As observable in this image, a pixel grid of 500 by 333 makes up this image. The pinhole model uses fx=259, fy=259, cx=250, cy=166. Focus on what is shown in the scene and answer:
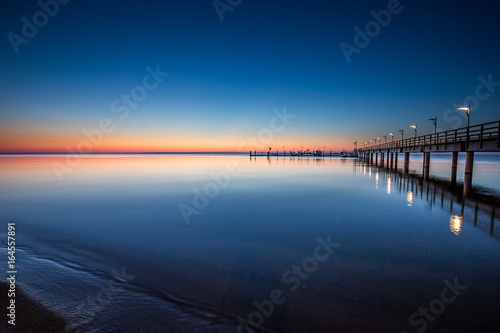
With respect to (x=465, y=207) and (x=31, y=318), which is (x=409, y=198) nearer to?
(x=465, y=207)

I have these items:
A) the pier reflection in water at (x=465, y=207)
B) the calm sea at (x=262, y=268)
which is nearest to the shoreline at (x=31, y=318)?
the calm sea at (x=262, y=268)

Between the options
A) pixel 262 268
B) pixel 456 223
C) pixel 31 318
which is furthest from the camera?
pixel 456 223

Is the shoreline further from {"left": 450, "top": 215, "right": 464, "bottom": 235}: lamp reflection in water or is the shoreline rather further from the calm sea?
{"left": 450, "top": 215, "right": 464, "bottom": 235}: lamp reflection in water

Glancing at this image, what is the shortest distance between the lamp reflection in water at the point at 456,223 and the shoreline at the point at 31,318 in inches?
378

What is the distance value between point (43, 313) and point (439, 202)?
583 inches

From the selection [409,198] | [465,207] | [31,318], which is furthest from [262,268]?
[409,198]

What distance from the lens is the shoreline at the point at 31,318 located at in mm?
2994

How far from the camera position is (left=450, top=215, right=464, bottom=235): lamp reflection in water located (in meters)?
7.98

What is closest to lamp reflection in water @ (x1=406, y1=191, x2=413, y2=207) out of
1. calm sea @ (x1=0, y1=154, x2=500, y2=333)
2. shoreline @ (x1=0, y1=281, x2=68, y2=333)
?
calm sea @ (x1=0, y1=154, x2=500, y2=333)

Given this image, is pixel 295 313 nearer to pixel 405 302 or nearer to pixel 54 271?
pixel 405 302

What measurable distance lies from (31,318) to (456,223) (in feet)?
36.7

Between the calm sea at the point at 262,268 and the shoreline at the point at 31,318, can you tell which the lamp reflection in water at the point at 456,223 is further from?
the shoreline at the point at 31,318

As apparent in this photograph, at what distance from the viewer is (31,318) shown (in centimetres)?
318

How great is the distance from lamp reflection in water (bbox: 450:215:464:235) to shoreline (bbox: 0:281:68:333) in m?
9.59
